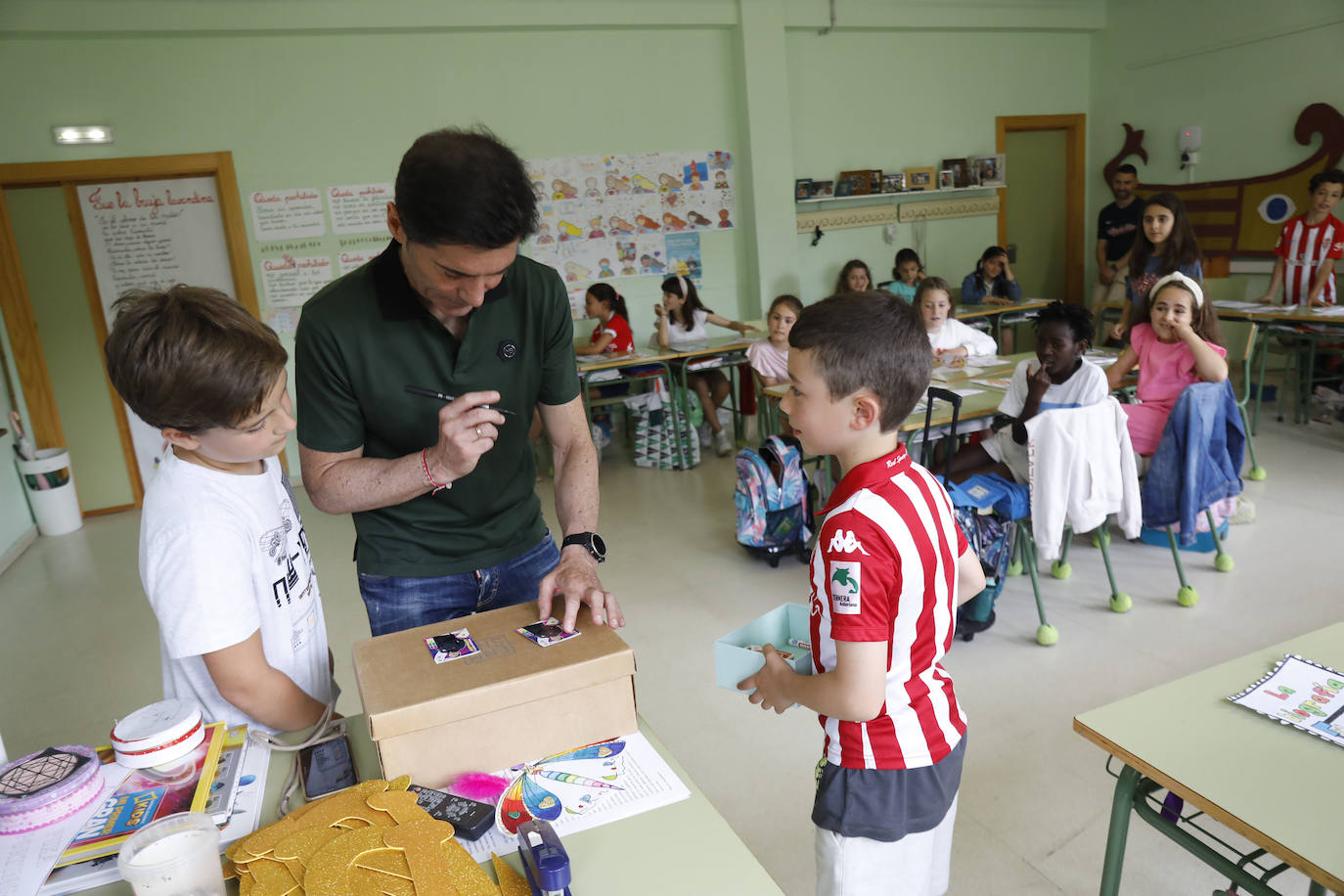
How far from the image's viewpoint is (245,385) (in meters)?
1.07

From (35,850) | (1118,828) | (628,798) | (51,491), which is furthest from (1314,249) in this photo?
(51,491)

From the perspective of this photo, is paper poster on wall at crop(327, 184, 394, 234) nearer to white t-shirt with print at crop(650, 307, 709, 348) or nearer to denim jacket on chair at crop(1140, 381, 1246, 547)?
white t-shirt with print at crop(650, 307, 709, 348)

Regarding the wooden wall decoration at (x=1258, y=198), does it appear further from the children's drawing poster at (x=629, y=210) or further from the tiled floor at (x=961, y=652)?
the children's drawing poster at (x=629, y=210)


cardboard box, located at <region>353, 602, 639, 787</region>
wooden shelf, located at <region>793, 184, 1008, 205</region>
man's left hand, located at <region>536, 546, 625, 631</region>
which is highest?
wooden shelf, located at <region>793, 184, 1008, 205</region>

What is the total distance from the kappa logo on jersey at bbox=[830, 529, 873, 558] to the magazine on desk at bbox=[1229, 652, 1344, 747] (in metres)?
0.68

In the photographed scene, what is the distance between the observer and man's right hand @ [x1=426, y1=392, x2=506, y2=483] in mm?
1109

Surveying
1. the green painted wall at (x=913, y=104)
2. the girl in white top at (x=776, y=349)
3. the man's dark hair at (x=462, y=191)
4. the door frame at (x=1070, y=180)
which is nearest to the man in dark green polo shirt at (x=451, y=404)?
the man's dark hair at (x=462, y=191)

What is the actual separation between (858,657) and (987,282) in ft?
22.7

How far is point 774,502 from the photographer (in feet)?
11.7

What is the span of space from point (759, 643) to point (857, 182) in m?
6.35

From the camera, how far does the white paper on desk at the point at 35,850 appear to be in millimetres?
842

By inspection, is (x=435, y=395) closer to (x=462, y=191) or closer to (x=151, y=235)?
(x=462, y=191)

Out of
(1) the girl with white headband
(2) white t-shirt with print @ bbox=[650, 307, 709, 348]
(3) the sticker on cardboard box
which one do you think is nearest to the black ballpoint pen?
(3) the sticker on cardboard box

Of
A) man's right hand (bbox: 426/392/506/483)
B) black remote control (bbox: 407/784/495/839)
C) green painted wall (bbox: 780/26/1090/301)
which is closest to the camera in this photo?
black remote control (bbox: 407/784/495/839)
